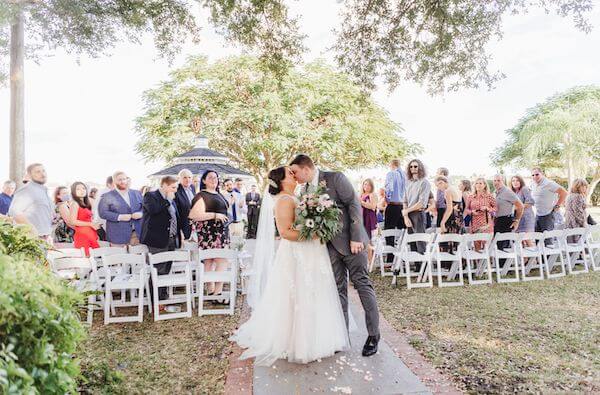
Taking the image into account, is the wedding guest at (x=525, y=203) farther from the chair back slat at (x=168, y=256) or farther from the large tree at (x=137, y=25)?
the chair back slat at (x=168, y=256)

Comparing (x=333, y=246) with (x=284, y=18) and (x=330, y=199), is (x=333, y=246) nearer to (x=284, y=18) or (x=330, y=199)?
(x=330, y=199)

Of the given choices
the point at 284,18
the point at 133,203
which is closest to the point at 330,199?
the point at 133,203

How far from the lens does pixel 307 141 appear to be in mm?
18953

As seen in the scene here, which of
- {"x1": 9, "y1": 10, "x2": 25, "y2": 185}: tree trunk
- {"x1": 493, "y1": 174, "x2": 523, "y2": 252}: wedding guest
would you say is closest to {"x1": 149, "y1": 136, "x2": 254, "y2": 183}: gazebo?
{"x1": 9, "y1": 10, "x2": 25, "y2": 185}: tree trunk

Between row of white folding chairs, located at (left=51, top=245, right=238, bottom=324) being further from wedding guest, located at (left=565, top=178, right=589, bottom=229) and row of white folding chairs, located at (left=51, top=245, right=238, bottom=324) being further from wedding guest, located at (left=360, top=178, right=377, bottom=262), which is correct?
wedding guest, located at (left=565, top=178, right=589, bottom=229)

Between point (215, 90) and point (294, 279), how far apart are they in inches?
660

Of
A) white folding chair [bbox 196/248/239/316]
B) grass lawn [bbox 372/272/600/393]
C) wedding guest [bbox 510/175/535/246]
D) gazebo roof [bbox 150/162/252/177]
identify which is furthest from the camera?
gazebo roof [bbox 150/162/252/177]

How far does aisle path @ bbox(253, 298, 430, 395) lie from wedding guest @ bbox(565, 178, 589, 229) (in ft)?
21.0

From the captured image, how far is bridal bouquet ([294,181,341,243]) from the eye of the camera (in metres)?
3.81

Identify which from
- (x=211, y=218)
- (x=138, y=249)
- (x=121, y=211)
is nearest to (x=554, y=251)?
(x=211, y=218)

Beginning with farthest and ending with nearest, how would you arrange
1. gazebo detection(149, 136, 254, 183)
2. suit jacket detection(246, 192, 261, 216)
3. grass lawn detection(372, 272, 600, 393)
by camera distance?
Result: 1. suit jacket detection(246, 192, 261, 216)
2. gazebo detection(149, 136, 254, 183)
3. grass lawn detection(372, 272, 600, 393)

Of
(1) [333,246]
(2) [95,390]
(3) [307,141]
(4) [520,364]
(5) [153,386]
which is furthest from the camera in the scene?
(3) [307,141]

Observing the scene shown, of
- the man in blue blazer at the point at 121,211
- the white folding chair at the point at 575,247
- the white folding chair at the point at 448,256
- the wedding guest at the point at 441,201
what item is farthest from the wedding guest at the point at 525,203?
the man in blue blazer at the point at 121,211

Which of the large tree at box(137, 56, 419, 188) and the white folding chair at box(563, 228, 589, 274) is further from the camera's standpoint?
the large tree at box(137, 56, 419, 188)
